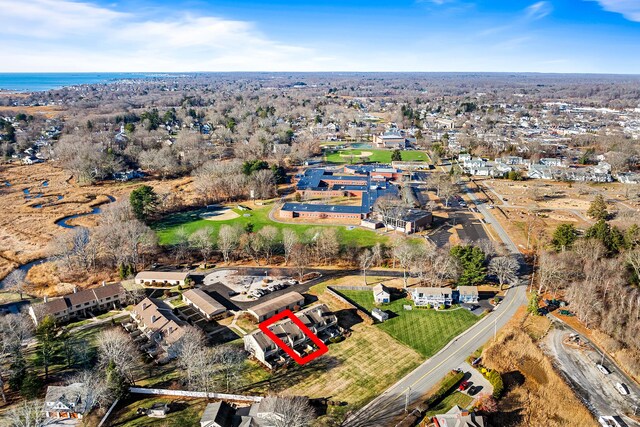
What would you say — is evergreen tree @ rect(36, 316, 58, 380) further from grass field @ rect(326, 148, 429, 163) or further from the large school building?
grass field @ rect(326, 148, 429, 163)

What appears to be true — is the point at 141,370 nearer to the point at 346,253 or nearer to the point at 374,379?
the point at 374,379

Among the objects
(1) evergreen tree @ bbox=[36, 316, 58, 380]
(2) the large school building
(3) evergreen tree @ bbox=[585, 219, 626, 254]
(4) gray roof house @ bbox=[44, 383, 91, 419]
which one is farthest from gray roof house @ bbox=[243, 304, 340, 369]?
(3) evergreen tree @ bbox=[585, 219, 626, 254]

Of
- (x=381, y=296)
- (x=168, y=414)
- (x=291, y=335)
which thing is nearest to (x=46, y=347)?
(x=168, y=414)

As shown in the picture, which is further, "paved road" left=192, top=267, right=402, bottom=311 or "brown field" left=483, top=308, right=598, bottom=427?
"paved road" left=192, top=267, right=402, bottom=311

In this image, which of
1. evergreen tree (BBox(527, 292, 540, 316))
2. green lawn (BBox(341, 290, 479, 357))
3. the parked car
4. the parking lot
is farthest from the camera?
the parking lot

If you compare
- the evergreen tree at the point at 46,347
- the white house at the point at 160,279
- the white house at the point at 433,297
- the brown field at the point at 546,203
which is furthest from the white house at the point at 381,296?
the evergreen tree at the point at 46,347

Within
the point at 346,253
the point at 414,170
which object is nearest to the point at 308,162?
the point at 414,170

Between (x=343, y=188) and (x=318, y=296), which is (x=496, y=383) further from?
(x=343, y=188)
